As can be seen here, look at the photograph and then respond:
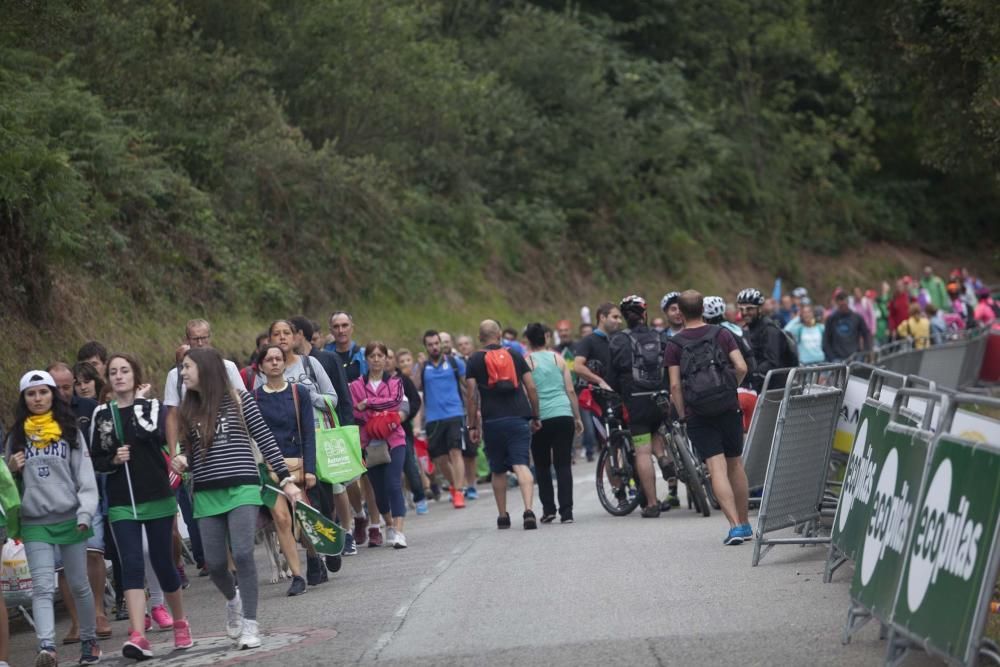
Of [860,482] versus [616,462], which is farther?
[616,462]

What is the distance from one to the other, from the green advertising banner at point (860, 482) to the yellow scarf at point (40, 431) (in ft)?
16.2

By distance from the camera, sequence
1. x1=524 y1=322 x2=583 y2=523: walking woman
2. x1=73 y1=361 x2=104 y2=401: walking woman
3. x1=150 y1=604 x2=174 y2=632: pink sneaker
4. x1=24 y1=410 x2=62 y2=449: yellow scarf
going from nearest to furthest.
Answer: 1. x1=24 y1=410 x2=62 y2=449: yellow scarf
2. x1=150 y1=604 x2=174 y2=632: pink sneaker
3. x1=73 y1=361 x2=104 y2=401: walking woman
4. x1=524 y1=322 x2=583 y2=523: walking woman

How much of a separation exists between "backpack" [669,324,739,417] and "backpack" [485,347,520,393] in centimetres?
245

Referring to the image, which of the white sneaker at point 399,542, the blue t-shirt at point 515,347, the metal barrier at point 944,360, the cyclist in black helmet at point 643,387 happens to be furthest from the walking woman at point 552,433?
the metal barrier at point 944,360

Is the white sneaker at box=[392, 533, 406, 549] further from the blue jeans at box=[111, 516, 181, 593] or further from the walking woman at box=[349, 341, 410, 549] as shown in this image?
the blue jeans at box=[111, 516, 181, 593]

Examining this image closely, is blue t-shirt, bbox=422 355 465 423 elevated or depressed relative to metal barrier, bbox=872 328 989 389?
elevated

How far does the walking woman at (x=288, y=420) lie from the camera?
1135 cm

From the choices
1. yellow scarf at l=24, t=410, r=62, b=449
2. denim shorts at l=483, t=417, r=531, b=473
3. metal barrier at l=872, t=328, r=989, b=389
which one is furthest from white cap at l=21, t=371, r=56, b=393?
metal barrier at l=872, t=328, r=989, b=389

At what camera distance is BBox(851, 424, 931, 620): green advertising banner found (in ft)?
23.5

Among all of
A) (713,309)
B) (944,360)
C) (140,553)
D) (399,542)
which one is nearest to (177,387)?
(140,553)

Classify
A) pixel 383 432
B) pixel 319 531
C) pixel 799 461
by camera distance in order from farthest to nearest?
pixel 383 432, pixel 799 461, pixel 319 531

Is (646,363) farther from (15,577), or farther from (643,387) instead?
(15,577)

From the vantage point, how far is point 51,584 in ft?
31.5

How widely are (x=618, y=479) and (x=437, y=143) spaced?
1852 cm
